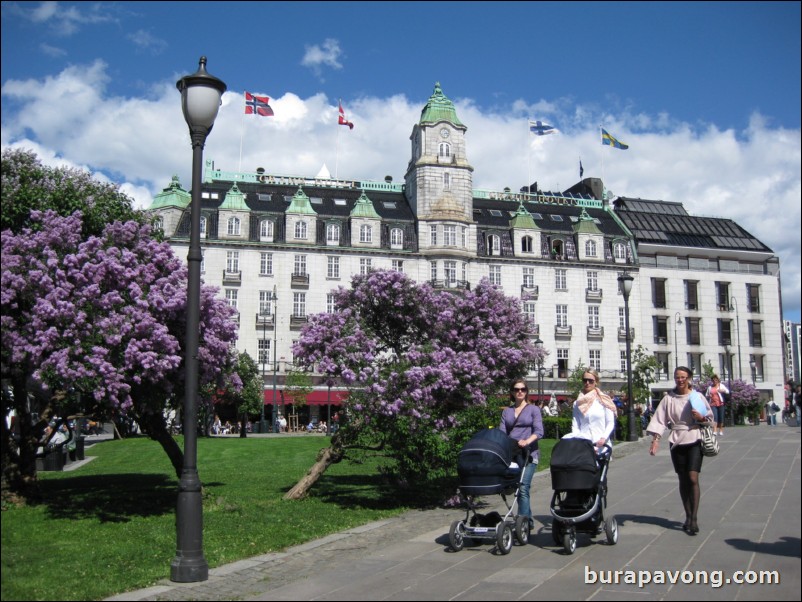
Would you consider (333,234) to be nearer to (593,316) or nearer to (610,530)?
(593,316)

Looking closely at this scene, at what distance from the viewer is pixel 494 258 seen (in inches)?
2557

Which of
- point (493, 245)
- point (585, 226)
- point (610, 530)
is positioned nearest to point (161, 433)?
point (610, 530)

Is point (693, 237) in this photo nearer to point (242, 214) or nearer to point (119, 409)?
point (242, 214)

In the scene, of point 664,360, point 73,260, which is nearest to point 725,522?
point 73,260

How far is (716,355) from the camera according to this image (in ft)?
235

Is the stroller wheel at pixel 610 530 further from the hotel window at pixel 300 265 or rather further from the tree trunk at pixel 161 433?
the hotel window at pixel 300 265

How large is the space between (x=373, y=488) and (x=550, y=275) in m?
52.4

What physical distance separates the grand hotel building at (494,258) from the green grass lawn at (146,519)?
38.8 metres

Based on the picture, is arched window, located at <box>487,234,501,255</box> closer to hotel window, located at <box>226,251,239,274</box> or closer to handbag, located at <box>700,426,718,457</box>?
hotel window, located at <box>226,251,239,274</box>

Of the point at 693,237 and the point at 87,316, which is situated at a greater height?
the point at 693,237

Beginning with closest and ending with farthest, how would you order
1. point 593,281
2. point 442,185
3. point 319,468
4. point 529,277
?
point 319,468
point 442,185
point 529,277
point 593,281

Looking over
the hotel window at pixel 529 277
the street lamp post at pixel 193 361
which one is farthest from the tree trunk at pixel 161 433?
the hotel window at pixel 529 277

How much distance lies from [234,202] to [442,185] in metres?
16.7

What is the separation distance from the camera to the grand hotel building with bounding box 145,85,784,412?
61219 mm
